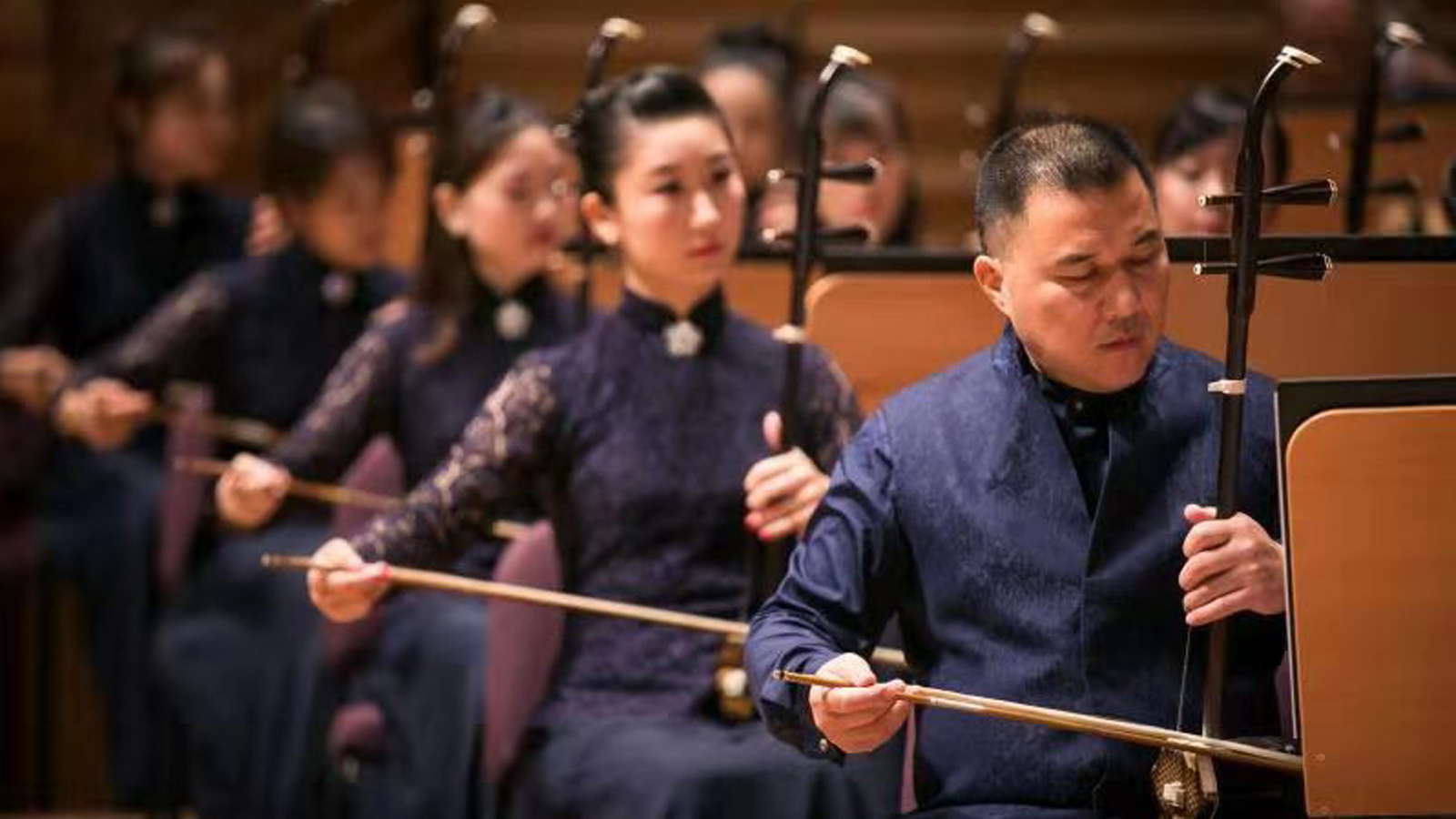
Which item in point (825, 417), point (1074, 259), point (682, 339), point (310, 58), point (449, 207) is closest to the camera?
point (1074, 259)

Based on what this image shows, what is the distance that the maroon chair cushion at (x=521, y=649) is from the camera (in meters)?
3.35

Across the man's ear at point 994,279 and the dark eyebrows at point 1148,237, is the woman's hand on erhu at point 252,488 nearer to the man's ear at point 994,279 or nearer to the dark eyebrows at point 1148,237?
the man's ear at point 994,279

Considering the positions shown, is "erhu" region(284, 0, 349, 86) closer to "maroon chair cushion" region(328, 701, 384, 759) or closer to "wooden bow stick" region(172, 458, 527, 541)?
"wooden bow stick" region(172, 458, 527, 541)

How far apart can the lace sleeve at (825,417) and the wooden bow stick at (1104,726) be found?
2.69ft

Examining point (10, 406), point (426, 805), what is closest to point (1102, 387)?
point (426, 805)

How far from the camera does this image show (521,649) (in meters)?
3.37

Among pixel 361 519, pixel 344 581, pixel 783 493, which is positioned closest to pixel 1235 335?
pixel 783 493

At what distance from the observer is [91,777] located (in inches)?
225

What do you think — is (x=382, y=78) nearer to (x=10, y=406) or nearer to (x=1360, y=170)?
(x=10, y=406)

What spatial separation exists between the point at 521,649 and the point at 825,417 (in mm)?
530

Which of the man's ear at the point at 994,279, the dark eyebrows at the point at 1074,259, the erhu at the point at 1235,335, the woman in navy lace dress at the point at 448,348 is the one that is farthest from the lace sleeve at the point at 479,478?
the erhu at the point at 1235,335

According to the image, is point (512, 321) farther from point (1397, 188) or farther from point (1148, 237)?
point (1148, 237)

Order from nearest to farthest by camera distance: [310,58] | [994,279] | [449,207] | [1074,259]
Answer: [1074,259], [994,279], [449,207], [310,58]

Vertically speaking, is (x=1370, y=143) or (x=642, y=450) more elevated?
(x=1370, y=143)
